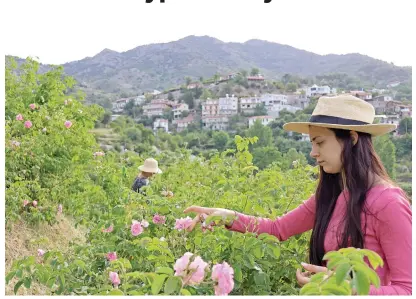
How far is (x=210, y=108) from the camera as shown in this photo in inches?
1882

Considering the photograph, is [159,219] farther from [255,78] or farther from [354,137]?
[255,78]

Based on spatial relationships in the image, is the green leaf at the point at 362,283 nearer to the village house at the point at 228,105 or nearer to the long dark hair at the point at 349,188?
the long dark hair at the point at 349,188

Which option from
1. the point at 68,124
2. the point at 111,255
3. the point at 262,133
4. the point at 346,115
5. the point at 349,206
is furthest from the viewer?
the point at 262,133

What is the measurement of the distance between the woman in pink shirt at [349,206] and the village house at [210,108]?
43.3m

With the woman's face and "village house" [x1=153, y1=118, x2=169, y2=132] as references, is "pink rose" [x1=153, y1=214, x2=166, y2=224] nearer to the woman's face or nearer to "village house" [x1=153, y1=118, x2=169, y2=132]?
the woman's face

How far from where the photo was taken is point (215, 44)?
232ft

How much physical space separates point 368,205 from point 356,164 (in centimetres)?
13

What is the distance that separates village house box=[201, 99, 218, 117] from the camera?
4621cm

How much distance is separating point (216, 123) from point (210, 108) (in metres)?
5.95

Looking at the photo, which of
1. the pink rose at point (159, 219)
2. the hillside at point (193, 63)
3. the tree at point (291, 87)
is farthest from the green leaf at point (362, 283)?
the hillside at point (193, 63)

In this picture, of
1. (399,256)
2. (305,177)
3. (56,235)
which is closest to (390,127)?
(399,256)

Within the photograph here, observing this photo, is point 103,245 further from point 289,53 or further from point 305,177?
point 289,53

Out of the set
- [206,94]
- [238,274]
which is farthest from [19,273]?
[206,94]

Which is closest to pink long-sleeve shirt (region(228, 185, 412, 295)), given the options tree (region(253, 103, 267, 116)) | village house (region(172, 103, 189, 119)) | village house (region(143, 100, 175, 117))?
tree (region(253, 103, 267, 116))
